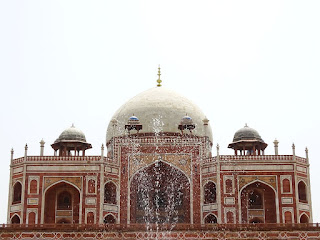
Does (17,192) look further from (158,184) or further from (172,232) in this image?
(172,232)

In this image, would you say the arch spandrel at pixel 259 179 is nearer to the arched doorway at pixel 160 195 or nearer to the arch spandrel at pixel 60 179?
the arched doorway at pixel 160 195

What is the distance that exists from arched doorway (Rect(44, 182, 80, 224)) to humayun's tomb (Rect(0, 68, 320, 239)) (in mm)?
51

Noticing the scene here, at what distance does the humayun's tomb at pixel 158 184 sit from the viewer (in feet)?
102

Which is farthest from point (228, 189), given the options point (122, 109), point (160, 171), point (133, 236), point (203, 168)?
point (122, 109)

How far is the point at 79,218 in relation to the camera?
30.8 metres

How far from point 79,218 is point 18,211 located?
3.20m

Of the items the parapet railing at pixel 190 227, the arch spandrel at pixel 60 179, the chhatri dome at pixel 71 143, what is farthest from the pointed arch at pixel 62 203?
the parapet railing at pixel 190 227

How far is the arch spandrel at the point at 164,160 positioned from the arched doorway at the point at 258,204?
3256 mm

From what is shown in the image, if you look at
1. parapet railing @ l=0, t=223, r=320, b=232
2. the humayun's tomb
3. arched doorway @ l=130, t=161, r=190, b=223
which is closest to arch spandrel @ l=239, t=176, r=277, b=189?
the humayun's tomb

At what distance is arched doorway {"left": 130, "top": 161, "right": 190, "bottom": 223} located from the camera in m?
33.3

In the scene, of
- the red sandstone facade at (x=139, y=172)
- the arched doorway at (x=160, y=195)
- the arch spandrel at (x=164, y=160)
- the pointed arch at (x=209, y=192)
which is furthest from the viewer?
the arched doorway at (x=160, y=195)

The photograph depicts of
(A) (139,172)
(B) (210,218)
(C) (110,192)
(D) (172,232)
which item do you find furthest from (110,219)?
(D) (172,232)

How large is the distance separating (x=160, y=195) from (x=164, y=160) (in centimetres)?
237

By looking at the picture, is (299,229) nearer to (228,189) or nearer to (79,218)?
(228,189)
